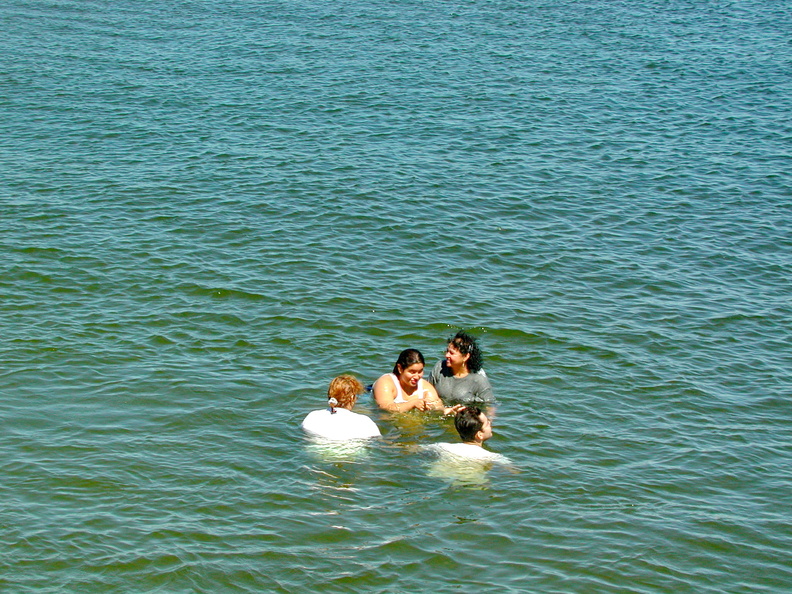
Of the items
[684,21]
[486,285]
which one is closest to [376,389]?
[486,285]

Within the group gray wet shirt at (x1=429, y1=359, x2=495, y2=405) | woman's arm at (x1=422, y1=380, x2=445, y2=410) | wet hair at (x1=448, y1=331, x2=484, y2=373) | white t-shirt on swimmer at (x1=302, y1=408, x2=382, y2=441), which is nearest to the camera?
white t-shirt on swimmer at (x1=302, y1=408, x2=382, y2=441)

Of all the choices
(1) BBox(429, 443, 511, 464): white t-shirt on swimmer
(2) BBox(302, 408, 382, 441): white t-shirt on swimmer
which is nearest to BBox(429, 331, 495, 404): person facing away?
(1) BBox(429, 443, 511, 464): white t-shirt on swimmer

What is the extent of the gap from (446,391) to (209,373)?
3.40 m

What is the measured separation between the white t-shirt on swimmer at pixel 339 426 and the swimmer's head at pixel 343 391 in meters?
0.10

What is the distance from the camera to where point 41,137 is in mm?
23719

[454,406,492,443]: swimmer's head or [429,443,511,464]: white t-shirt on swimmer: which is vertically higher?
[454,406,492,443]: swimmer's head

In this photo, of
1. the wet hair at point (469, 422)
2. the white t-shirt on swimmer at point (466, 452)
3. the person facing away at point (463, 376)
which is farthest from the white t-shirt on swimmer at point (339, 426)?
the person facing away at point (463, 376)

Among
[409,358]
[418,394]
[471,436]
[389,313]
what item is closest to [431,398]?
[418,394]

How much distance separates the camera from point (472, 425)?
36.2ft

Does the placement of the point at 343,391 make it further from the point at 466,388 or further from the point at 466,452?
the point at 466,388

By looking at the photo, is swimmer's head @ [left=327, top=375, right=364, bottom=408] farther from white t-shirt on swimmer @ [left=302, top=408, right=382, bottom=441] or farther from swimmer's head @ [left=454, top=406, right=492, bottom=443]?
swimmer's head @ [left=454, top=406, right=492, bottom=443]

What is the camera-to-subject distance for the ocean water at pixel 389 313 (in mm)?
9992

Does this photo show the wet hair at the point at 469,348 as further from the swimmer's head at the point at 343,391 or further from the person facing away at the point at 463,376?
the swimmer's head at the point at 343,391

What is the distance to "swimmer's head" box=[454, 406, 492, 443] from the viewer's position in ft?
36.2
